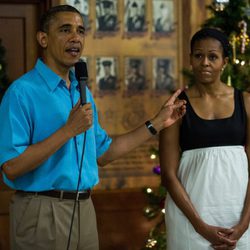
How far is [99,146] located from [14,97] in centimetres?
51

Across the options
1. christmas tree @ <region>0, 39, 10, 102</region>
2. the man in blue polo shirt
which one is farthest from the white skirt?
christmas tree @ <region>0, 39, 10, 102</region>

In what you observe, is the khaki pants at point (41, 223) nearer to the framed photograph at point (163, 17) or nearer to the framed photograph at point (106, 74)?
the framed photograph at point (106, 74)

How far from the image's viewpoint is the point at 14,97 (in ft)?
6.86

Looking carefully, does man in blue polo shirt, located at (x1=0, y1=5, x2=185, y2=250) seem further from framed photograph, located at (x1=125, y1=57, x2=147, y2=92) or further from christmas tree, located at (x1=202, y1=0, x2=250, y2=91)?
framed photograph, located at (x1=125, y1=57, x2=147, y2=92)

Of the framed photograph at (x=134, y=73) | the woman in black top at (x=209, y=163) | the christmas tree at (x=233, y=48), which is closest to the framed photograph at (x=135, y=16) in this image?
the framed photograph at (x=134, y=73)

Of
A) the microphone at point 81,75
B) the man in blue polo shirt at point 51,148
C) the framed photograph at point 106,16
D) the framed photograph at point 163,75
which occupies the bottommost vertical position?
the man in blue polo shirt at point 51,148

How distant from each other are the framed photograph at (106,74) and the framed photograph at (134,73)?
0.30ft

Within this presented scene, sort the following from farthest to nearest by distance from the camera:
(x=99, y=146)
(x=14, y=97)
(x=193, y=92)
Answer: (x=193, y=92), (x=99, y=146), (x=14, y=97)

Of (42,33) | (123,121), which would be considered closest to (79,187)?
(42,33)

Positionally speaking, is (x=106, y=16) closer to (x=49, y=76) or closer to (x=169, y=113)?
(x=169, y=113)

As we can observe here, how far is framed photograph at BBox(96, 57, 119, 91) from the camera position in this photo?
434cm

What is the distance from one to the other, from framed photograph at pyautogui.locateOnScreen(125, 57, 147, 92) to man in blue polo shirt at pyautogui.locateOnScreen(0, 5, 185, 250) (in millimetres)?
2102

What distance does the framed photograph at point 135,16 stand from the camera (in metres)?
4.38

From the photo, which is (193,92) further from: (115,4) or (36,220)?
(115,4)
